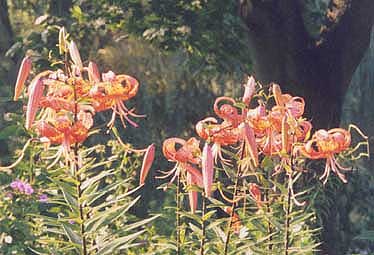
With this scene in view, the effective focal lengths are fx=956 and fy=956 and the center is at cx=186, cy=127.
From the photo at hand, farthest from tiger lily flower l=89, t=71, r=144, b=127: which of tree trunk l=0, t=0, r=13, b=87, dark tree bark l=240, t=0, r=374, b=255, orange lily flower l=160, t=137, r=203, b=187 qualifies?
tree trunk l=0, t=0, r=13, b=87

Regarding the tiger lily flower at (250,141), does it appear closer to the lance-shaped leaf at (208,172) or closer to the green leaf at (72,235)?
the lance-shaped leaf at (208,172)

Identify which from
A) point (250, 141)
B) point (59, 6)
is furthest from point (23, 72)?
point (59, 6)

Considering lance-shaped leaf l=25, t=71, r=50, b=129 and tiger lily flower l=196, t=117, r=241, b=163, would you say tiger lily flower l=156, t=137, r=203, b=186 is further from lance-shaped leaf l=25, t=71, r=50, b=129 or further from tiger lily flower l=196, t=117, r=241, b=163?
lance-shaped leaf l=25, t=71, r=50, b=129

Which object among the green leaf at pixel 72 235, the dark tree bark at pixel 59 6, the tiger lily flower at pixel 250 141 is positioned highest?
the dark tree bark at pixel 59 6

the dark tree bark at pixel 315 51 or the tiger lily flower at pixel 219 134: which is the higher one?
the dark tree bark at pixel 315 51

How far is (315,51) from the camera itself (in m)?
4.78

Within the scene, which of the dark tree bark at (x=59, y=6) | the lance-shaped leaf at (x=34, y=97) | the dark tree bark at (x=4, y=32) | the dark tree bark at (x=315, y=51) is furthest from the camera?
the dark tree bark at (x=4, y=32)

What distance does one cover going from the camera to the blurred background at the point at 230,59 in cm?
473

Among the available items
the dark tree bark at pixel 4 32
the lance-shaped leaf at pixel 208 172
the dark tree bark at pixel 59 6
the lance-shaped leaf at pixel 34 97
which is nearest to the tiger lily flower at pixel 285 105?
the lance-shaped leaf at pixel 208 172

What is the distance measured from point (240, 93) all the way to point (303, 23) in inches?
92.4

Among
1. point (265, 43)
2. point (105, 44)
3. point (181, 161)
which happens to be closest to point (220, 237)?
point (181, 161)

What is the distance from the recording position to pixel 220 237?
213cm

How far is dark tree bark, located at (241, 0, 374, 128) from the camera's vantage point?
4699mm

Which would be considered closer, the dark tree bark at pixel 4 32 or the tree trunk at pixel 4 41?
the tree trunk at pixel 4 41
